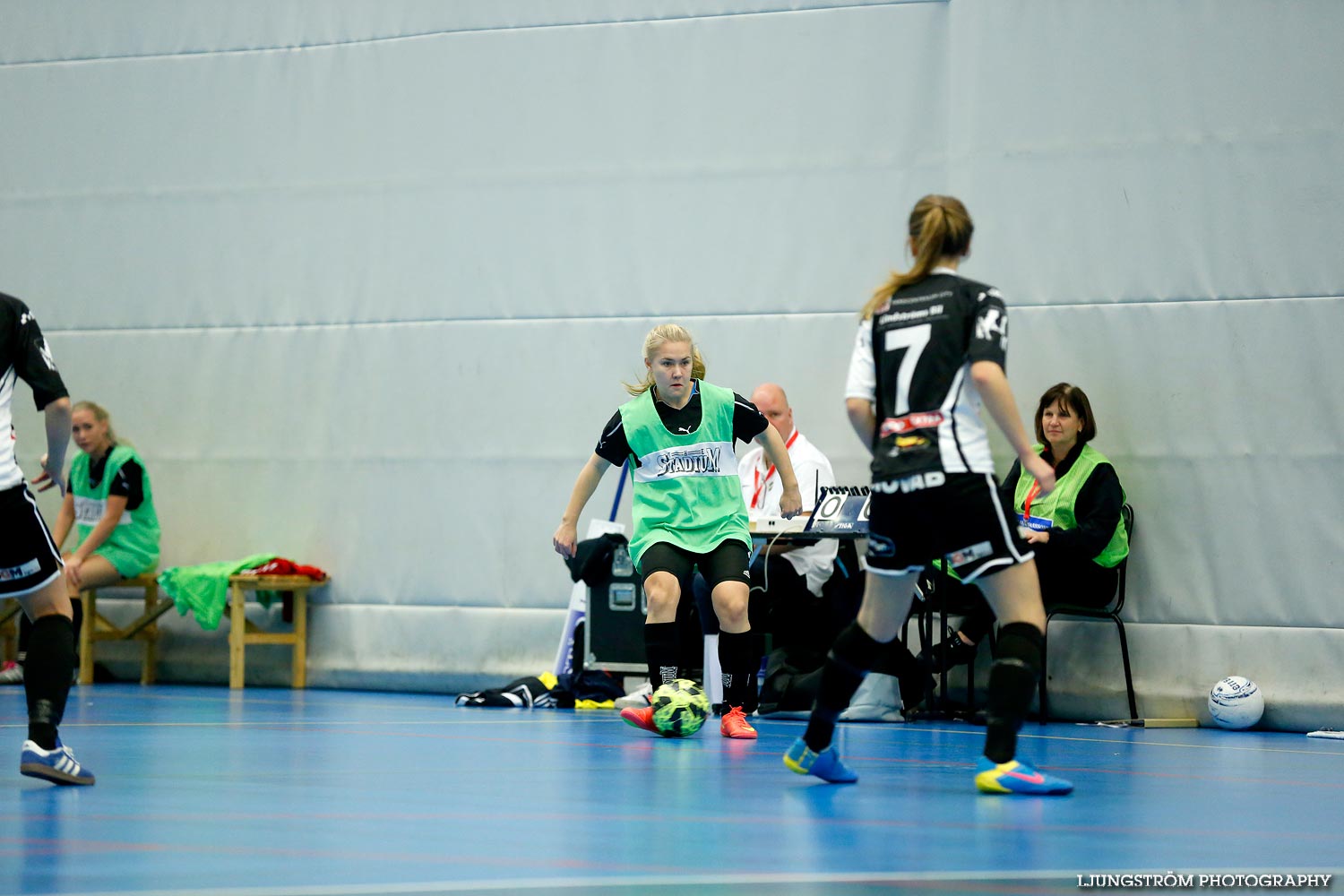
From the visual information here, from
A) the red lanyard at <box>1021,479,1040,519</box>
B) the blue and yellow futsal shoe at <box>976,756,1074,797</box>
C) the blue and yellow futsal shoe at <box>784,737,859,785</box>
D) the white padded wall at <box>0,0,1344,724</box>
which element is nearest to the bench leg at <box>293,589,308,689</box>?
the white padded wall at <box>0,0,1344,724</box>

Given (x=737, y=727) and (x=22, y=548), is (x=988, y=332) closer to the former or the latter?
(x=737, y=727)

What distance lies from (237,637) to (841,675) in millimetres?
6041

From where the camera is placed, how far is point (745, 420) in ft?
23.1

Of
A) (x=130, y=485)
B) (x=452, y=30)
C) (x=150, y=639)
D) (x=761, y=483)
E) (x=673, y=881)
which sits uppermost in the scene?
(x=452, y=30)

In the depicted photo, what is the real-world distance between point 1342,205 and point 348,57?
6162mm

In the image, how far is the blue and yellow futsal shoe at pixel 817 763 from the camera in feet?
16.3

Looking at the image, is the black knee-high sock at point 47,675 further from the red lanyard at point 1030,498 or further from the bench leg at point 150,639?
the bench leg at point 150,639

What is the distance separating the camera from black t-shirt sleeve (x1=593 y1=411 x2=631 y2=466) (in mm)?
7055

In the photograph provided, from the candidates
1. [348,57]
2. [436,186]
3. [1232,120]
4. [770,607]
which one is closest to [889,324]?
[770,607]

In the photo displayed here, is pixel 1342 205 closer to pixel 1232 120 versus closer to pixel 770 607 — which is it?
pixel 1232 120

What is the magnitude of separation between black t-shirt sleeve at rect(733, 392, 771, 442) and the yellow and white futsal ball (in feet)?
9.37

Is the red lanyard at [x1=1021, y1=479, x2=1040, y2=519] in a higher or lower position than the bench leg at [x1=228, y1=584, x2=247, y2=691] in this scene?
higher

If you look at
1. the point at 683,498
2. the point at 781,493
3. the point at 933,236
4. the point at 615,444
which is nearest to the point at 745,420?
the point at 683,498

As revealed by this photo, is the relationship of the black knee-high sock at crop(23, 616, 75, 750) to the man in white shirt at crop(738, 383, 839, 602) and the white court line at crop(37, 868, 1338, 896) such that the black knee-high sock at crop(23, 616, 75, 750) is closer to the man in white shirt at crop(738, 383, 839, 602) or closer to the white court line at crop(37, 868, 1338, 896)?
the white court line at crop(37, 868, 1338, 896)
